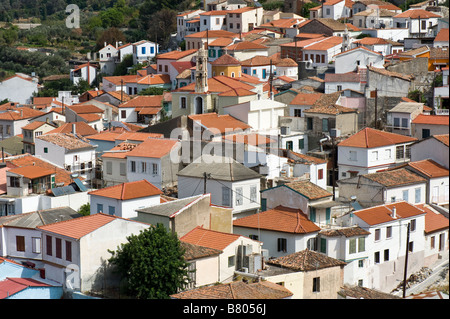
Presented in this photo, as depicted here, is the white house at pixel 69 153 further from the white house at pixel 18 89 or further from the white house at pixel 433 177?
the white house at pixel 18 89

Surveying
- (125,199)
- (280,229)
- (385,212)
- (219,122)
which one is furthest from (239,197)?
(219,122)

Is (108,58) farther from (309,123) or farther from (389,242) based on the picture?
(389,242)

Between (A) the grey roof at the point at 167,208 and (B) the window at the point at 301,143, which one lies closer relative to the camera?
(A) the grey roof at the point at 167,208

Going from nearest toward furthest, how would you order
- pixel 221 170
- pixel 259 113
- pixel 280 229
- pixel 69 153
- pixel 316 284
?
1. pixel 316 284
2. pixel 280 229
3. pixel 221 170
4. pixel 259 113
5. pixel 69 153

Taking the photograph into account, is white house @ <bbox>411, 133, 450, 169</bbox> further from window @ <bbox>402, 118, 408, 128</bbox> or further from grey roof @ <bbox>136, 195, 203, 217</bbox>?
grey roof @ <bbox>136, 195, 203, 217</bbox>

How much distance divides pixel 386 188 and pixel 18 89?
2892 cm

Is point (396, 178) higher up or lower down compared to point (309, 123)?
lower down

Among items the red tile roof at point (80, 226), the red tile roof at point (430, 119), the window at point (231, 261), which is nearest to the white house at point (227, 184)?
the window at point (231, 261)

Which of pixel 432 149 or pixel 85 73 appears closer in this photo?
pixel 432 149

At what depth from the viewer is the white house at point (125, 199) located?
1684 centimetres

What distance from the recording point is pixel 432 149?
18.9m

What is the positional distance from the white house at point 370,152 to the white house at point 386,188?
1718mm

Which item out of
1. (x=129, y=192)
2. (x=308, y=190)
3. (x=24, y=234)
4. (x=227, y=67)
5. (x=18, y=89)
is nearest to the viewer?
(x=24, y=234)

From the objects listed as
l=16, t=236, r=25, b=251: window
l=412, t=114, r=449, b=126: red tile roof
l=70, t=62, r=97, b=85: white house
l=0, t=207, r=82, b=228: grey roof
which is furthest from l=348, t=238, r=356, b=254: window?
l=70, t=62, r=97, b=85: white house
